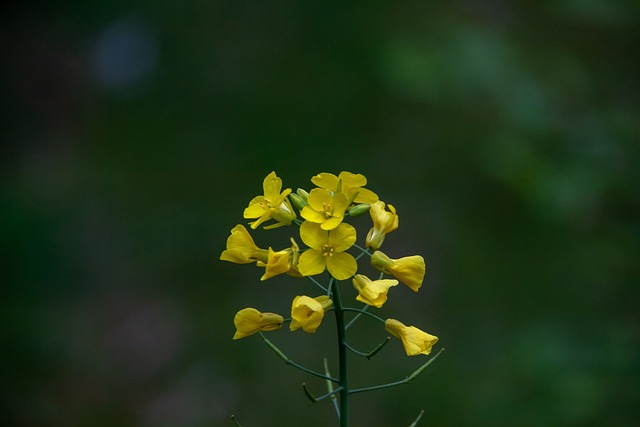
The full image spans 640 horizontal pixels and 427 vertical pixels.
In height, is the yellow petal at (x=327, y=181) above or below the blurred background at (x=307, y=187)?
above

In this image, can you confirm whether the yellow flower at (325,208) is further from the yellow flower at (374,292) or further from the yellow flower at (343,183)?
the yellow flower at (374,292)

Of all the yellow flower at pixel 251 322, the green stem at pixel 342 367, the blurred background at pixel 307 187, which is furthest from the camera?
the blurred background at pixel 307 187

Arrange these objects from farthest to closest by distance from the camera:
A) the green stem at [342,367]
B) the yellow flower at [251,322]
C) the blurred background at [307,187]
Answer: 1. the blurred background at [307,187]
2. the yellow flower at [251,322]
3. the green stem at [342,367]

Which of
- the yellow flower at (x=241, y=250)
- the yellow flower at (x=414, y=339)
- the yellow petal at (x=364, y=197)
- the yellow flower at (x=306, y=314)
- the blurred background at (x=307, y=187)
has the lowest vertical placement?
the blurred background at (x=307, y=187)

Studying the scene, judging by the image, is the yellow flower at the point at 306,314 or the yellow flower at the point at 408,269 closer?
the yellow flower at the point at 306,314

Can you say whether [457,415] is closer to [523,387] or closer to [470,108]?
[523,387]

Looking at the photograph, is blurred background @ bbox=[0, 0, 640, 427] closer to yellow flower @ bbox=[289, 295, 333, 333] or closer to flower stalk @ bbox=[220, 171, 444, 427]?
flower stalk @ bbox=[220, 171, 444, 427]

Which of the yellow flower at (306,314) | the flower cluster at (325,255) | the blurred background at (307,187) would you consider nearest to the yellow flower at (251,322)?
the flower cluster at (325,255)
